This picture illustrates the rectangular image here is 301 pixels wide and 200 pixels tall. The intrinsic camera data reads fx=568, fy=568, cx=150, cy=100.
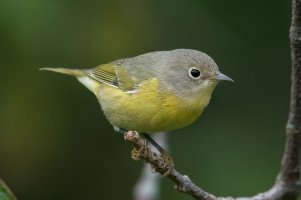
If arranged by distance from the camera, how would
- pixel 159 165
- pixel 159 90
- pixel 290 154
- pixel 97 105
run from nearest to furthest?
1. pixel 159 165
2. pixel 290 154
3. pixel 159 90
4. pixel 97 105

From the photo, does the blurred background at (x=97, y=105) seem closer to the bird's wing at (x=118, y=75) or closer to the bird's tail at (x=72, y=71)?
the bird's tail at (x=72, y=71)

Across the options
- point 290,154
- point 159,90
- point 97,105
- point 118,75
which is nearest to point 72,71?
point 118,75

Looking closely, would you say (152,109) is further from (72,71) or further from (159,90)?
(72,71)

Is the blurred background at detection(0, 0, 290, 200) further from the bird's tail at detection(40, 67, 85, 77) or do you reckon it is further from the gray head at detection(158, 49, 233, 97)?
the gray head at detection(158, 49, 233, 97)

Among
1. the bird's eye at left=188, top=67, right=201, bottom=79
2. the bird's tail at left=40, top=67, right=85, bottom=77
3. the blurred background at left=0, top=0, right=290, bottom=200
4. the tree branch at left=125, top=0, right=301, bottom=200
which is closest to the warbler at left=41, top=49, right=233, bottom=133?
the bird's eye at left=188, top=67, right=201, bottom=79

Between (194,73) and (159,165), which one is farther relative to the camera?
(194,73)

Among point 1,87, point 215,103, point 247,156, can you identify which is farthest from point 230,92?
point 1,87

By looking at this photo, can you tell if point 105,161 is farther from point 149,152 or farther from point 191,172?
point 149,152
